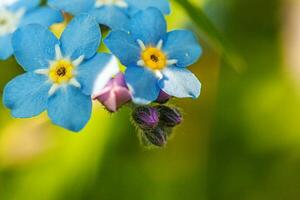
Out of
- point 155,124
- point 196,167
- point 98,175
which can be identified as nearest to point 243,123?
point 196,167

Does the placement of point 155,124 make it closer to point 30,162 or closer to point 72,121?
point 72,121

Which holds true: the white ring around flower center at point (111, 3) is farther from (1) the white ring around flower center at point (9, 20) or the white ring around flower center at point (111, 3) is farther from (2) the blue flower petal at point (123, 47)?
(1) the white ring around flower center at point (9, 20)

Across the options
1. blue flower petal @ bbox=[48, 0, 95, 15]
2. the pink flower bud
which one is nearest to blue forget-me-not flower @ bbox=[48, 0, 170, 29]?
blue flower petal @ bbox=[48, 0, 95, 15]

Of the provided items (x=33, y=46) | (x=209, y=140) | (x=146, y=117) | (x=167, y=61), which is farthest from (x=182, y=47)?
(x=209, y=140)

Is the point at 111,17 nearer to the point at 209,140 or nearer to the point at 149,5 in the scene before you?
the point at 149,5

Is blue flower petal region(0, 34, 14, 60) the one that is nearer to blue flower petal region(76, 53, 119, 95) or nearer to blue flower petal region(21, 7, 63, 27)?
blue flower petal region(21, 7, 63, 27)

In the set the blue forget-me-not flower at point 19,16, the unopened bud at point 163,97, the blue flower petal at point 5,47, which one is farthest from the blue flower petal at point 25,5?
the unopened bud at point 163,97
